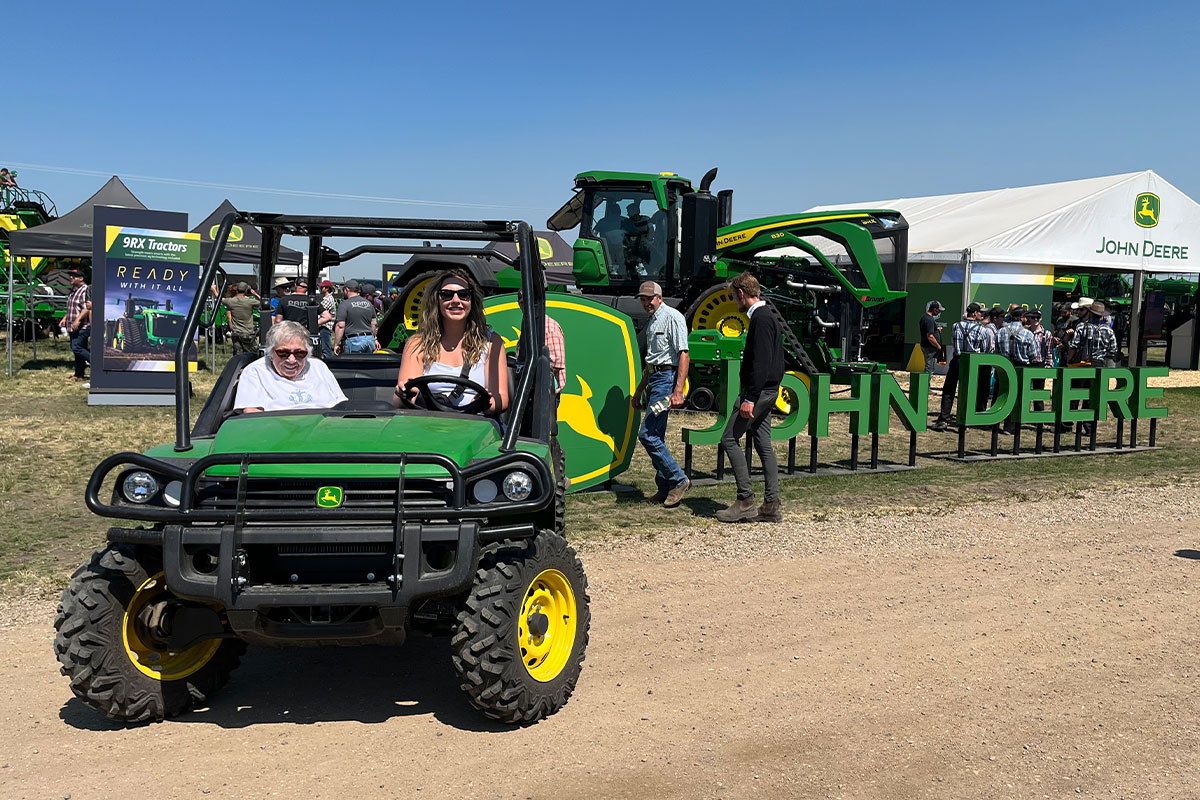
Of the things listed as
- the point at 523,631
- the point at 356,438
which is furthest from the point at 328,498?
the point at 523,631

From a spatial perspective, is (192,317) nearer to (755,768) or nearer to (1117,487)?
(755,768)

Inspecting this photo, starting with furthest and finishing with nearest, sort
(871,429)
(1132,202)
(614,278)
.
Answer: (1132,202)
(614,278)
(871,429)

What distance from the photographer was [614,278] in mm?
15180

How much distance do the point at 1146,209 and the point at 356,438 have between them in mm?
27002

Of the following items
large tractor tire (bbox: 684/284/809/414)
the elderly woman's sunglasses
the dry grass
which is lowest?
the dry grass

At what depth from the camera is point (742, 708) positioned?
4508 millimetres

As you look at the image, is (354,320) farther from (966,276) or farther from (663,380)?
(966,276)

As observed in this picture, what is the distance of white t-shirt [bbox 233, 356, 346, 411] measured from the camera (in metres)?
5.04

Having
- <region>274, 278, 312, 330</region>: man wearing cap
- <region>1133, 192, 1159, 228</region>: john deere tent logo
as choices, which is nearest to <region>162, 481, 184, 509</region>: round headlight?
<region>274, 278, 312, 330</region>: man wearing cap

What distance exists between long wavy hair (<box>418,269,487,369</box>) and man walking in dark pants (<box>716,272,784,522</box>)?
3.34m

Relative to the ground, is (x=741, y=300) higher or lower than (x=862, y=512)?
higher

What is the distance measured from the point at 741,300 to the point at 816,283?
854 centimetres

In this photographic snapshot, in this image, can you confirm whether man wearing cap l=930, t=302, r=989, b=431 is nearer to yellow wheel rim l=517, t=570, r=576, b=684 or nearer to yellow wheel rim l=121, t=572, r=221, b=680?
yellow wheel rim l=517, t=570, r=576, b=684

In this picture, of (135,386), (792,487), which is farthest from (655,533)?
(135,386)
